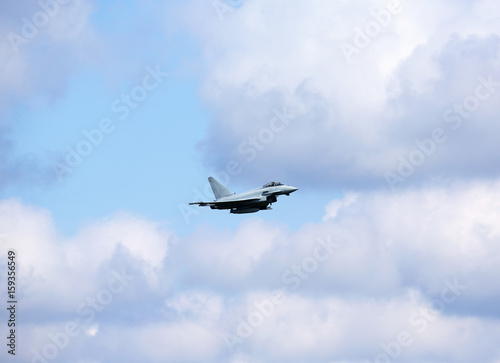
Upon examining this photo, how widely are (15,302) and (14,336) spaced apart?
598 centimetres

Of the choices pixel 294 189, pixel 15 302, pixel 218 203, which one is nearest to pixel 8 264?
pixel 15 302

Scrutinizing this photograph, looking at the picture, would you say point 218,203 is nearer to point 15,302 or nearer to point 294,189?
point 294,189

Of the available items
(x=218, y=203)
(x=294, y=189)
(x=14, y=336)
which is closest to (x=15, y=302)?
(x=14, y=336)

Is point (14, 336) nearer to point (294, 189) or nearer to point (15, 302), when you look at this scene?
point (15, 302)

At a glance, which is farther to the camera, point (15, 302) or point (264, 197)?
point (264, 197)

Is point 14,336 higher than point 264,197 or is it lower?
lower

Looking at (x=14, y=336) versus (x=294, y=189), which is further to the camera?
(x=294, y=189)

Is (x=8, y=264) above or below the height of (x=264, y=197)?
Result: below

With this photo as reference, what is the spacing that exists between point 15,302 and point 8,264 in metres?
8.58

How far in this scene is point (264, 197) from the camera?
644 ft

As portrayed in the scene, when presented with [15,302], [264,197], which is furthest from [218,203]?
[15,302]

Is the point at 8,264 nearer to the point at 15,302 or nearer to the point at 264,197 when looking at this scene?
the point at 15,302

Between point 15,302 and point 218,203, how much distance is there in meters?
48.2

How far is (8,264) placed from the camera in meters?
160
